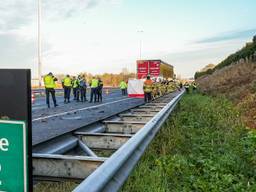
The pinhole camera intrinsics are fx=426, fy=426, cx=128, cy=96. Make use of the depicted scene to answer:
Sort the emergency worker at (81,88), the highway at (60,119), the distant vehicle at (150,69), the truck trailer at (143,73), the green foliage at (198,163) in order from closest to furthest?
the green foliage at (198,163) → the highway at (60,119) → the emergency worker at (81,88) → the truck trailer at (143,73) → the distant vehicle at (150,69)

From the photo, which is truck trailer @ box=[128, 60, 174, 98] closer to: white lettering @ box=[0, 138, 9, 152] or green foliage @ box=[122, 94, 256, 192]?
green foliage @ box=[122, 94, 256, 192]

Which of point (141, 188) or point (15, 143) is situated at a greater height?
point (15, 143)

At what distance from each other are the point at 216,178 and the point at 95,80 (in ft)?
87.4

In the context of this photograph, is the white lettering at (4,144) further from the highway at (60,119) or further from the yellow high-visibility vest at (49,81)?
the yellow high-visibility vest at (49,81)

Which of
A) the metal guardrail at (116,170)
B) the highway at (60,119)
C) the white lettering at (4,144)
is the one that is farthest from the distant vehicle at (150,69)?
the white lettering at (4,144)

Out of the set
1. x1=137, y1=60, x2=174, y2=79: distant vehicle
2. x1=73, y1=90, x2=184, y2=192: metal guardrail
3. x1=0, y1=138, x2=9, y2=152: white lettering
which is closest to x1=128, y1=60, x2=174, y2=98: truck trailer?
x1=137, y1=60, x2=174, y2=79: distant vehicle

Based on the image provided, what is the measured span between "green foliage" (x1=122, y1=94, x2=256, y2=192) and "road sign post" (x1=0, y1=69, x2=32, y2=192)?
10.0ft

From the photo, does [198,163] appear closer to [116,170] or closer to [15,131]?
[116,170]

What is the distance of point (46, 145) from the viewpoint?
446 cm

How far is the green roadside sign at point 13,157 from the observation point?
1740mm

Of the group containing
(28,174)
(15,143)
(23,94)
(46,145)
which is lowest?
(46,145)

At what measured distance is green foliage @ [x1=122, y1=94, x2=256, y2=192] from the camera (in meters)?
5.29

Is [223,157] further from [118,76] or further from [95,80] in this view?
[118,76]

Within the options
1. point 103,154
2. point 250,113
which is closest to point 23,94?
point 103,154
